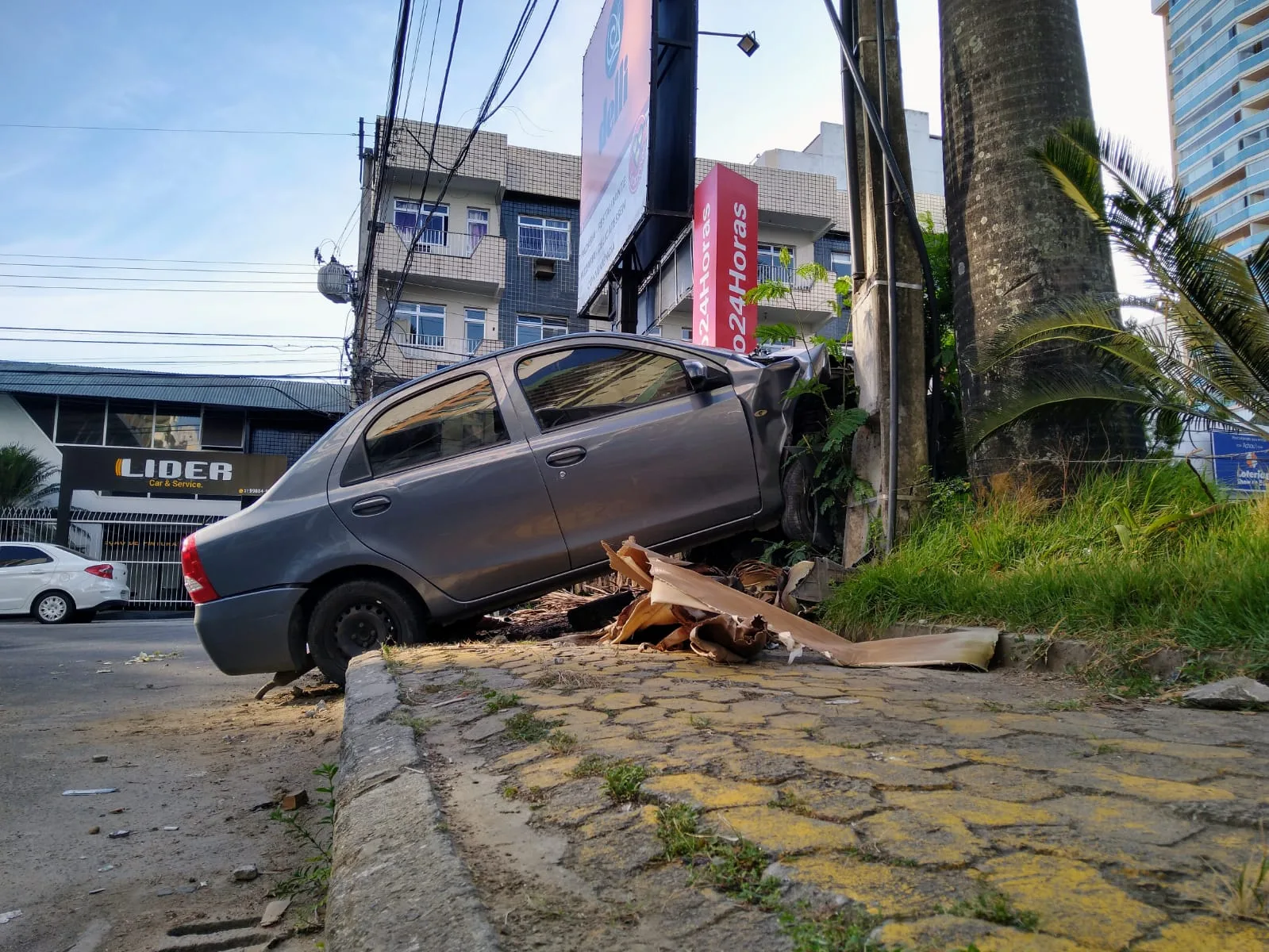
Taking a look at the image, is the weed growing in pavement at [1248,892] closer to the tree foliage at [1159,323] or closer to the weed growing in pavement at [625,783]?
the weed growing in pavement at [625,783]

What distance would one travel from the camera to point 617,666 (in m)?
3.83

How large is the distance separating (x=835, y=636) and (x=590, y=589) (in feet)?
8.58

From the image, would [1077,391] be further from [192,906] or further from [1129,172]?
[192,906]

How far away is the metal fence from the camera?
20.7m

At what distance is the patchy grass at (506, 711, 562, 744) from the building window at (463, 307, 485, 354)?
2311cm

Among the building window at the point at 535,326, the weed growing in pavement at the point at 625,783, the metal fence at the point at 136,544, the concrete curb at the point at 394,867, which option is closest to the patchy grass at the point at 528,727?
the concrete curb at the point at 394,867

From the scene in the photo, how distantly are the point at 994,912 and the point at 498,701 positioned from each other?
6.70 feet

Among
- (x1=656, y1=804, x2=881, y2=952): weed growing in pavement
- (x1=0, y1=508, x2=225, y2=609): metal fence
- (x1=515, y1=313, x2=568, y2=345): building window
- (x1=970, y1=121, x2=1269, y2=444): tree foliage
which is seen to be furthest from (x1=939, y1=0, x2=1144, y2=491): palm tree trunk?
(x1=515, y1=313, x2=568, y2=345): building window

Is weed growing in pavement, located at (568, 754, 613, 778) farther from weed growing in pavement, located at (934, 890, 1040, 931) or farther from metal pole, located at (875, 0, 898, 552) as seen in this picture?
metal pole, located at (875, 0, 898, 552)

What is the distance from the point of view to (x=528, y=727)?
264 cm

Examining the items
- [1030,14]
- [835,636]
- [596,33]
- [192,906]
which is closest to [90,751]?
[192,906]

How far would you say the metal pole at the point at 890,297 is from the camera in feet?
16.9

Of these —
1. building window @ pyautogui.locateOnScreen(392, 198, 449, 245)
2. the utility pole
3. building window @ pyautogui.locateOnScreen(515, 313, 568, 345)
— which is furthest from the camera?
building window @ pyautogui.locateOnScreen(515, 313, 568, 345)

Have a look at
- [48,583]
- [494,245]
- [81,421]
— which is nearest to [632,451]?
[48,583]
